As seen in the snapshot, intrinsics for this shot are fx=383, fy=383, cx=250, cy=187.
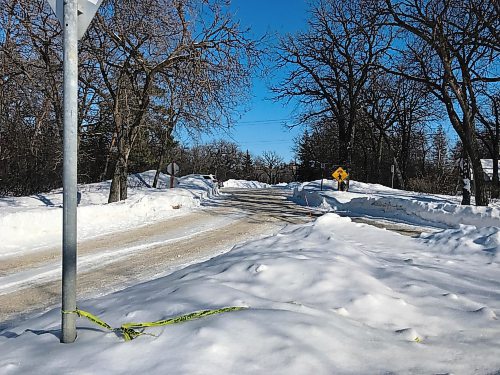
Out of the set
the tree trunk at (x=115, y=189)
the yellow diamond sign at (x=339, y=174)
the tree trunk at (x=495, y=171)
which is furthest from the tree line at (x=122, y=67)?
the tree trunk at (x=495, y=171)

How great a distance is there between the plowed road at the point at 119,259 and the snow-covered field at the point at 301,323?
129cm

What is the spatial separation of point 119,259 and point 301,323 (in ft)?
17.8

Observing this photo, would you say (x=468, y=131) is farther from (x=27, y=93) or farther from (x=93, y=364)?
(x=27, y=93)

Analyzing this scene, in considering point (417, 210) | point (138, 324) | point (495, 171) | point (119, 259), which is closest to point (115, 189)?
point (119, 259)

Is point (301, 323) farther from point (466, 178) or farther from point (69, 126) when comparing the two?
point (466, 178)

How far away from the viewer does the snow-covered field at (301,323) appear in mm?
2451

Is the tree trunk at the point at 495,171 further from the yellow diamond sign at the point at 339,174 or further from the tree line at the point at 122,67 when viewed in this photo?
the tree line at the point at 122,67

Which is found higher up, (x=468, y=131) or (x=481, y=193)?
(x=468, y=131)

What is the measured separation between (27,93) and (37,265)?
11.6 metres

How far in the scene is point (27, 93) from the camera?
15.8m

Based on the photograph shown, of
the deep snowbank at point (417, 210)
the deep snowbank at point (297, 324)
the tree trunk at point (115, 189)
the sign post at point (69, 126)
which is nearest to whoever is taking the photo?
the deep snowbank at point (297, 324)

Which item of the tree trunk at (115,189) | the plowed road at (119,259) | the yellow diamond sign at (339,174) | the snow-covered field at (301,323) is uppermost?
the yellow diamond sign at (339,174)

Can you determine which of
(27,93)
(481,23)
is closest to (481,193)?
(481,23)

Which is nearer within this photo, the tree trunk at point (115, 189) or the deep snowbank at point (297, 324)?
the deep snowbank at point (297, 324)
